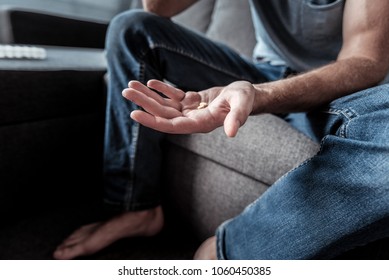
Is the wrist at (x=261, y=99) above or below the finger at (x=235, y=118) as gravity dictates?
below

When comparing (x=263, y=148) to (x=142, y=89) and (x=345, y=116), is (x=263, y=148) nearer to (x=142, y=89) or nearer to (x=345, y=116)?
(x=345, y=116)

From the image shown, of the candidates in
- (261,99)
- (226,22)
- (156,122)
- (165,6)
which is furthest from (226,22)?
(156,122)

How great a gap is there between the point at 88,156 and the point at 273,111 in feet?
1.96

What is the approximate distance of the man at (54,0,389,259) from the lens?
1.41 ft

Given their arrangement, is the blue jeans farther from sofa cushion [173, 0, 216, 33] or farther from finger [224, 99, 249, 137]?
sofa cushion [173, 0, 216, 33]

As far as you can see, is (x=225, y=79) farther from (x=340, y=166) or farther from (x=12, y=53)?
(x=12, y=53)

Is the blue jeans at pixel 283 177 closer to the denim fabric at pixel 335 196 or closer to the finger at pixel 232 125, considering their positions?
the denim fabric at pixel 335 196

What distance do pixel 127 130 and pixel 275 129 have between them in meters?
0.30

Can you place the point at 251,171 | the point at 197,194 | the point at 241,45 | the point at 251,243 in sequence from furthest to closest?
the point at 241,45
the point at 197,194
the point at 251,171
the point at 251,243

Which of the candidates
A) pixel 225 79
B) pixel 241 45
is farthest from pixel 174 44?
pixel 241 45

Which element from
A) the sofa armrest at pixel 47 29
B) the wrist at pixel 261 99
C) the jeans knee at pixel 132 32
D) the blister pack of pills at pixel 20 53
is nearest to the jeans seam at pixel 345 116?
the wrist at pixel 261 99

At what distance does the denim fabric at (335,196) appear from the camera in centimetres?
42

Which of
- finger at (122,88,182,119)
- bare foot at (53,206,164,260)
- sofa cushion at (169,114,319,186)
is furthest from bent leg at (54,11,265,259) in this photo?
finger at (122,88,182,119)

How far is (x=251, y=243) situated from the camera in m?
0.53
